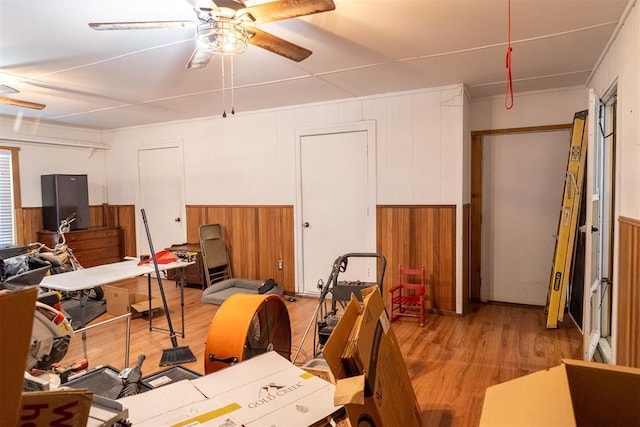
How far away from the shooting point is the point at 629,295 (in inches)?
93.4

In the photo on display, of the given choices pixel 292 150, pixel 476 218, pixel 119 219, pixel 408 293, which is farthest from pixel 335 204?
pixel 119 219

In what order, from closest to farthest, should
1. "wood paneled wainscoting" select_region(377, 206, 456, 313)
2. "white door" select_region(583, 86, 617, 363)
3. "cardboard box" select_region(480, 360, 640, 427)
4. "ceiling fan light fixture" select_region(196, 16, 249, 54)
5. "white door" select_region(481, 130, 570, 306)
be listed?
1. "cardboard box" select_region(480, 360, 640, 427)
2. "ceiling fan light fixture" select_region(196, 16, 249, 54)
3. "white door" select_region(583, 86, 617, 363)
4. "wood paneled wainscoting" select_region(377, 206, 456, 313)
5. "white door" select_region(481, 130, 570, 306)

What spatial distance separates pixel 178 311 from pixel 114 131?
150 inches

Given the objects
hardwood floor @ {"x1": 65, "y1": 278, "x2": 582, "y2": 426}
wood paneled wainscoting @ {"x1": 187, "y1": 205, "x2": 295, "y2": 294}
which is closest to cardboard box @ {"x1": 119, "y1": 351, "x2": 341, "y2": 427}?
hardwood floor @ {"x1": 65, "y1": 278, "x2": 582, "y2": 426}

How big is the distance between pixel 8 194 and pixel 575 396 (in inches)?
275

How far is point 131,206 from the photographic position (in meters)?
6.72

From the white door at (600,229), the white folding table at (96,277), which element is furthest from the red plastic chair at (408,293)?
the white folding table at (96,277)

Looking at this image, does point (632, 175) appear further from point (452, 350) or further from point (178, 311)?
point (178, 311)

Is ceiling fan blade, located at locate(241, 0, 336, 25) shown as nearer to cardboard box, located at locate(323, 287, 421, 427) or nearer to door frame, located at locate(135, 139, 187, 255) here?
cardboard box, located at locate(323, 287, 421, 427)

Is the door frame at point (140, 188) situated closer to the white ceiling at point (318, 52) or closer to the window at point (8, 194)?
the white ceiling at point (318, 52)

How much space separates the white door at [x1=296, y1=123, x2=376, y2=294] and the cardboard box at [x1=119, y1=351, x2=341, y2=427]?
3.15 m

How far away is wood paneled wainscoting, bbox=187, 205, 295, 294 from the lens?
5266 millimetres

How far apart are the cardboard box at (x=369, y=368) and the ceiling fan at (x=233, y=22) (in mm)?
1418

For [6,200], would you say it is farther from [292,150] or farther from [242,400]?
[242,400]
